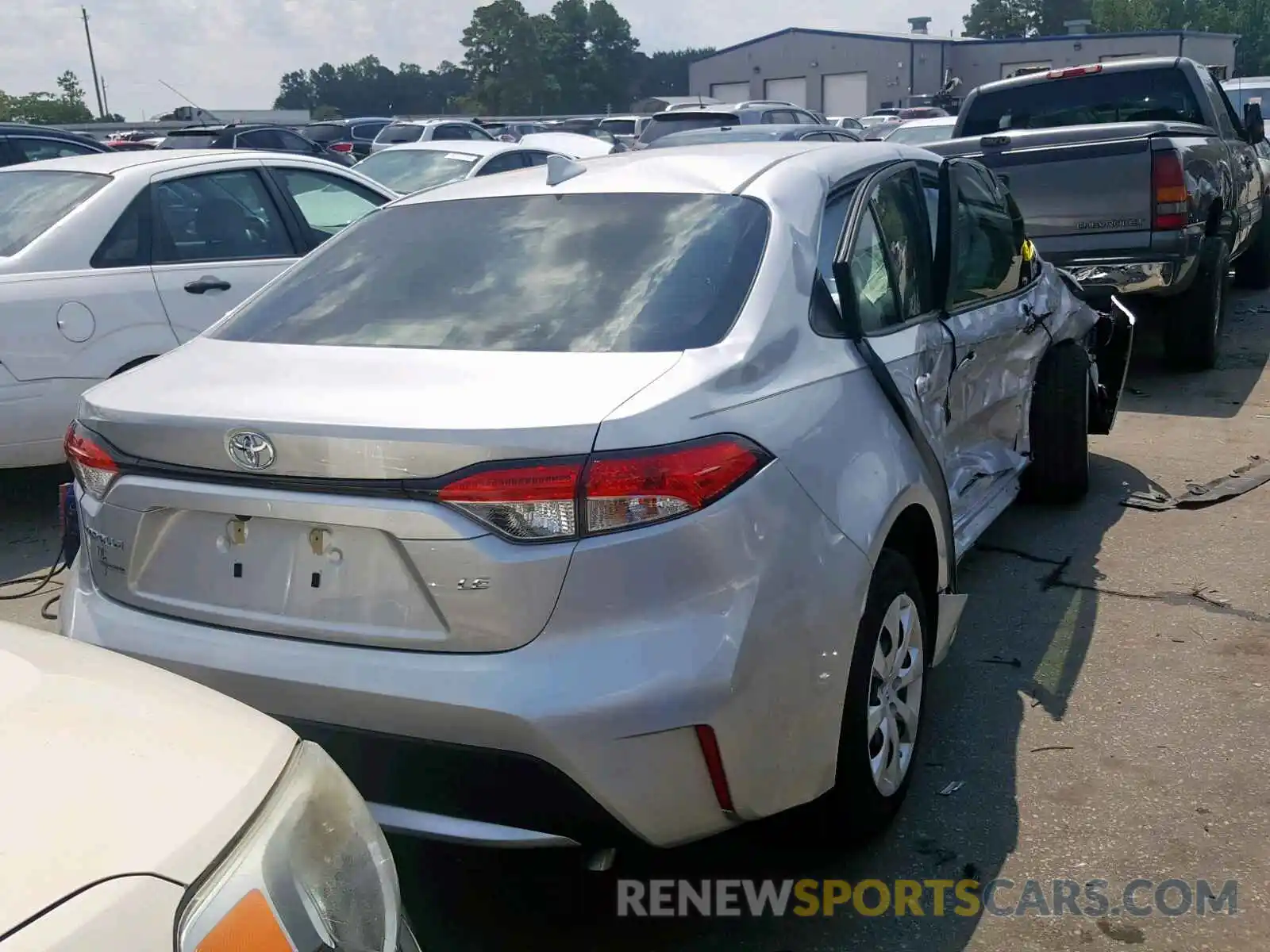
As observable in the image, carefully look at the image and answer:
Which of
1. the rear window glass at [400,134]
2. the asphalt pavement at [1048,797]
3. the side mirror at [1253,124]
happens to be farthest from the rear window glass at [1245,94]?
the asphalt pavement at [1048,797]

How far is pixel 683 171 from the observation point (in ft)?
11.5

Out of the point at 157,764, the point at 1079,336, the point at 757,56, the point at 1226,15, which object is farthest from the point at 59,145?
the point at 1226,15

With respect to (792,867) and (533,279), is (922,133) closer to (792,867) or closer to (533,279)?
(533,279)

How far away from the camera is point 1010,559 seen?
5.18 metres

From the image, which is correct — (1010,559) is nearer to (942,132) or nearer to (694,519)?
(694,519)

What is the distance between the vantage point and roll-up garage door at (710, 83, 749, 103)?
6775 cm

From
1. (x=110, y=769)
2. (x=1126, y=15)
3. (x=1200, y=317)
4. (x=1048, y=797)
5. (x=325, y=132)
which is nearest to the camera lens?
(x=110, y=769)

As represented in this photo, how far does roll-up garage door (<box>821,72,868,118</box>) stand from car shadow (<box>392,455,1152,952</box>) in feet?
207

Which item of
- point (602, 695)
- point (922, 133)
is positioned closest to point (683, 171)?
point (602, 695)

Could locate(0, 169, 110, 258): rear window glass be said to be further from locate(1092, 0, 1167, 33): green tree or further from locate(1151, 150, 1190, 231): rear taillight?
locate(1092, 0, 1167, 33): green tree

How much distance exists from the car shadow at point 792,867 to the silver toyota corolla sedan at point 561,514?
0.17m

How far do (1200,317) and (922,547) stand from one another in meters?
5.67

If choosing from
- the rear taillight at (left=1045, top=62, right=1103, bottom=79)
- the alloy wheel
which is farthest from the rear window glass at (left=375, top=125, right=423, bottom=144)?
the alloy wheel

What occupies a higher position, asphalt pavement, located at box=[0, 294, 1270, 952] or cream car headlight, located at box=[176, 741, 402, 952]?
cream car headlight, located at box=[176, 741, 402, 952]
